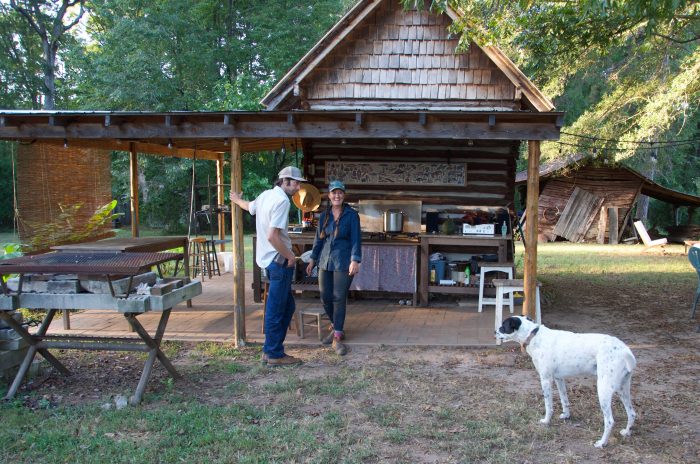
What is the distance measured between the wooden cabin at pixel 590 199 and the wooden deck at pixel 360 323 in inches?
552

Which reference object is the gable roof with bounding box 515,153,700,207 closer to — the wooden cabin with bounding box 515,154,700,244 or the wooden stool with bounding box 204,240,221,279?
the wooden cabin with bounding box 515,154,700,244

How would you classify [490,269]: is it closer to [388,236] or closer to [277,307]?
[388,236]

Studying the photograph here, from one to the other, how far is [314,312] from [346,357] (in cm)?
87

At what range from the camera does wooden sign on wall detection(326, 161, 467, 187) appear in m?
10.1

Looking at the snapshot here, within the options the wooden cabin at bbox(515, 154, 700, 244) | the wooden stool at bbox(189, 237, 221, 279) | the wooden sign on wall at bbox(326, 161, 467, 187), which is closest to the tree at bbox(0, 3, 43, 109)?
the wooden stool at bbox(189, 237, 221, 279)

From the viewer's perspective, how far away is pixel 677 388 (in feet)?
18.1

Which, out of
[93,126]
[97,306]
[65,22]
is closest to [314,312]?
[97,306]

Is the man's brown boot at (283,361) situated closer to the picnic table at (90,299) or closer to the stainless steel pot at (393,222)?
the picnic table at (90,299)

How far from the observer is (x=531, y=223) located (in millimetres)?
6637

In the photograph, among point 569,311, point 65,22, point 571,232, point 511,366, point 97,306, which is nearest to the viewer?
point 97,306

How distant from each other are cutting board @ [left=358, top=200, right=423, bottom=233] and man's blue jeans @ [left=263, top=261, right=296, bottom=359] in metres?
4.12

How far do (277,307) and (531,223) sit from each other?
311cm

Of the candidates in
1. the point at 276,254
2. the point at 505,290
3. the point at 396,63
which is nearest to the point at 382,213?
the point at 396,63

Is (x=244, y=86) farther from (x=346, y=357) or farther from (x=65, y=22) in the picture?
(x=346, y=357)
